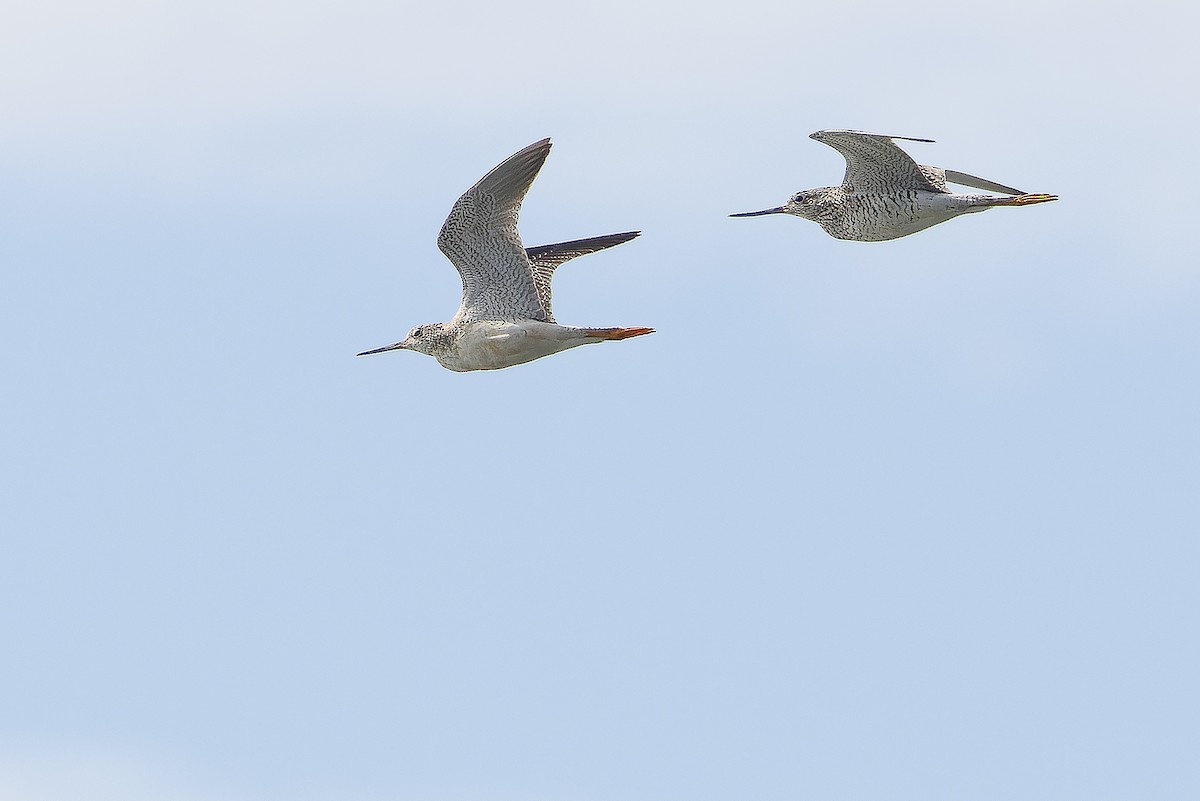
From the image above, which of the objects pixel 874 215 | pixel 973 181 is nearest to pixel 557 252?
pixel 874 215

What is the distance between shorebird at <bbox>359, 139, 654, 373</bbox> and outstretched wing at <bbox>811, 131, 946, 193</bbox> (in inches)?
102

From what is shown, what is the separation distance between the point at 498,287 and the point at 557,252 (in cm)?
180

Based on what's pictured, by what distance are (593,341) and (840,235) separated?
3306 millimetres

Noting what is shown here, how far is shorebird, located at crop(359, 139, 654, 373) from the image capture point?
1653 cm

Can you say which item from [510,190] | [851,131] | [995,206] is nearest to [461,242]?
[510,190]

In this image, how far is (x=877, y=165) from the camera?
1780 centimetres

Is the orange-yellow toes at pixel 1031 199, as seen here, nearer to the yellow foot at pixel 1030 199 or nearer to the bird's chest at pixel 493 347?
the yellow foot at pixel 1030 199

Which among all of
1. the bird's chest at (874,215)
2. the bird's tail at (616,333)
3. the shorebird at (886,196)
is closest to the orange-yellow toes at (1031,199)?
the shorebird at (886,196)

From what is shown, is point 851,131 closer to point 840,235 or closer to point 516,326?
point 840,235

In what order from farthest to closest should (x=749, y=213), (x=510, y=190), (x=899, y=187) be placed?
(x=749, y=213)
(x=899, y=187)
(x=510, y=190)

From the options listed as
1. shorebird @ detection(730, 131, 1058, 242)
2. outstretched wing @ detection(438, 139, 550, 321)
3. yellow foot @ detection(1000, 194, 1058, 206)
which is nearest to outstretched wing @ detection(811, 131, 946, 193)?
shorebird @ detection(730, 131, 1058, 242)

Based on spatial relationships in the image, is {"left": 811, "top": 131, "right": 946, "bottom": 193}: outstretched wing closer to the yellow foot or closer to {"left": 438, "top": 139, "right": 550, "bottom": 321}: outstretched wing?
the yellow foot

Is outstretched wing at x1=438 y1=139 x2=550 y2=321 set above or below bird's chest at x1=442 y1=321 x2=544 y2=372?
above

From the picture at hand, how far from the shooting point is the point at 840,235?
18.9 meters
